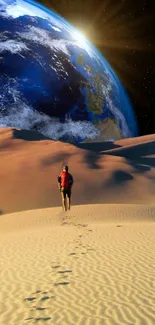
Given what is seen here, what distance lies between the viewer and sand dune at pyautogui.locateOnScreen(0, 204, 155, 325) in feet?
17.4

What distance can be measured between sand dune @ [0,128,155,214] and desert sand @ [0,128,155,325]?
0.05 metres

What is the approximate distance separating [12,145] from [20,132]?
3744mm

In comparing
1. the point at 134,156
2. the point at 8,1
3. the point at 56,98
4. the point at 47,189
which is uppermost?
the point at 8,1

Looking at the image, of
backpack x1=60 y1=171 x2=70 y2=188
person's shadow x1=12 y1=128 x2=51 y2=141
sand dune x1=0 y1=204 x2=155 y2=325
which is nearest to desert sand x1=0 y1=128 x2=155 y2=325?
sand dune x1=0 y1=204 x2=155 y2=325

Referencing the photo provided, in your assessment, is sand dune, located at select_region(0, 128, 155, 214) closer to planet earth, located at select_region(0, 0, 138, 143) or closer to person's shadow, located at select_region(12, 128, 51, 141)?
person's shadow, located at select_region(12, 128, 51, 141)

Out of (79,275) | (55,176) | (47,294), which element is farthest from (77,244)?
(55,176)

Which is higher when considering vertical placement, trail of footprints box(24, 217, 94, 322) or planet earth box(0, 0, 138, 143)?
planet earth box(0, 0, 138, 143)

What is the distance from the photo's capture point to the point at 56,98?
45.3 meters

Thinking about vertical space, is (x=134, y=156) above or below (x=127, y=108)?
below

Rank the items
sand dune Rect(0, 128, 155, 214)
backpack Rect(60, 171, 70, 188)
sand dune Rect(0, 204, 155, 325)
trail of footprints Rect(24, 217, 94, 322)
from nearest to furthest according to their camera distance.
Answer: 1. trail of footprints Rect(24, 217, 94, 322)
2. sand dune Rect(0, 204, 155, 325)
3. backpack Rect(60, 171, 70, 188)
4. sand dune Rect(0, 128, 155, 214)

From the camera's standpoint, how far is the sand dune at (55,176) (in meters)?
21.3

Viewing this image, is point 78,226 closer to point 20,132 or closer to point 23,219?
point 23,219

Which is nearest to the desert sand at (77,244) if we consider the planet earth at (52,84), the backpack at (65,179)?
the backpack at (65,179)

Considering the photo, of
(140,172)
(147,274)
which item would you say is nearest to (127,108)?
(140,172)
